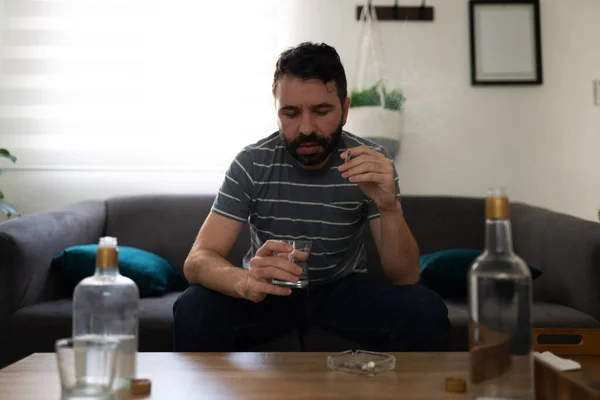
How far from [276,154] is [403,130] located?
129 centimetres

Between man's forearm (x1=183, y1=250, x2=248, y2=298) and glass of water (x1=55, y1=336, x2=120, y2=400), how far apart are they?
673 millimetres

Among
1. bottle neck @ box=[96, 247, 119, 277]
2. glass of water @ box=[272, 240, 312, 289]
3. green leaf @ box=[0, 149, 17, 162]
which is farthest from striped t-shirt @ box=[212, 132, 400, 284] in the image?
green leaf @ box=[0, 149, 17, 162]

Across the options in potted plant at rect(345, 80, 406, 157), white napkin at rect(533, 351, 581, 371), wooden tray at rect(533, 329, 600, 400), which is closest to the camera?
wooden tray at rect(533, 329, 600, 400)

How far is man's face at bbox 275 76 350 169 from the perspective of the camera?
6.20ft

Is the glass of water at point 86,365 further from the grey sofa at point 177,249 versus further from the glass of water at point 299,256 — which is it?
the grey sofa at point 177,249

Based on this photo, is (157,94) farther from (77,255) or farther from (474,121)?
(474,121)

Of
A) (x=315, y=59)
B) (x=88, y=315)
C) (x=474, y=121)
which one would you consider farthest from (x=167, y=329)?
(x=474, y=121)

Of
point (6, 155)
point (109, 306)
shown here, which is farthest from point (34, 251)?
point (109, 306)

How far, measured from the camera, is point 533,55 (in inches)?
125

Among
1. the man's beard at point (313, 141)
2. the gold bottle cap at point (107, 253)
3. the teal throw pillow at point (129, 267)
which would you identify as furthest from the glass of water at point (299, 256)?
the teal throw pillow at point (129, 267)

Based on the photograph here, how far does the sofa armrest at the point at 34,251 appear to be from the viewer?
2.15 m

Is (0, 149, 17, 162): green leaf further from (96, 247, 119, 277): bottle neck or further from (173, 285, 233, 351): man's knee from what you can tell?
(96, 247, 119, 277): bottle neck

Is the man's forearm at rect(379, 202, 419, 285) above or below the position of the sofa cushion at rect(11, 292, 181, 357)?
above

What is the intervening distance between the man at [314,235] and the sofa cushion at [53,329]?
0.34m
